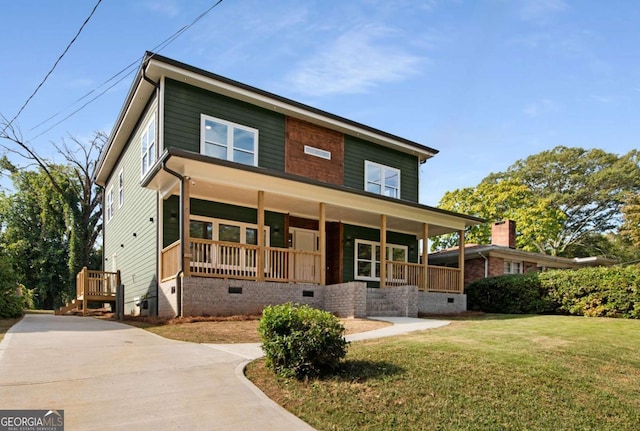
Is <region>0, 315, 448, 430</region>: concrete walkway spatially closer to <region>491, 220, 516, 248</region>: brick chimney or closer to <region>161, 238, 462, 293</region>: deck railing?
<region>161, 238, 462, 293</region>: deck railing

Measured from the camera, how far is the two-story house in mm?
13148

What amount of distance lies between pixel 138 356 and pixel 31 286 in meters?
29.9

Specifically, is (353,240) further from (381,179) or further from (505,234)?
(505,234)

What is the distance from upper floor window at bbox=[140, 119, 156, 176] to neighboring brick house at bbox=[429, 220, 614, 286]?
1519cm

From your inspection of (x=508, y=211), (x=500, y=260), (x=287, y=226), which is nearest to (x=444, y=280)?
(x=287, y=226)

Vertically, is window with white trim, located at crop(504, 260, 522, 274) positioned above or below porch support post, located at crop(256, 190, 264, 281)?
below

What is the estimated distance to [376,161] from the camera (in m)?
20.1

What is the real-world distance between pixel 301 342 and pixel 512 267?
22001 millimetres

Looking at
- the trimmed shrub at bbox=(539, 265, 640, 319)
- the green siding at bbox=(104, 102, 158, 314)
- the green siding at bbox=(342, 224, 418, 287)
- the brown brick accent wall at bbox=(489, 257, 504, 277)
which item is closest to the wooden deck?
the green siding at bbox=(104, 102, 158, 314)

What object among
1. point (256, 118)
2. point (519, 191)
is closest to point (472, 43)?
point (256, 118)

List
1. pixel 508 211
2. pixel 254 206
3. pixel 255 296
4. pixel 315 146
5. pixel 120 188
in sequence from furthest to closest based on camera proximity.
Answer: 1. pixel 508 211
2. pixel 120 188
3. pixel 315 146
4. pixel 254 206
5. pixel 255 296

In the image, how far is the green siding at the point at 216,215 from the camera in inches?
574

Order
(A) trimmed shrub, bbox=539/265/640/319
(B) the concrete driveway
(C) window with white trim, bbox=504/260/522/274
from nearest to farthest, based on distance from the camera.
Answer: (B) the concrete driveway
(A) trimmed shrub, bbox=539/265/640/319
(C) window with white trim, bbox=504/260/522/274

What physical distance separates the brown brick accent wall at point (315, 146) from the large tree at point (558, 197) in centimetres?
2079
